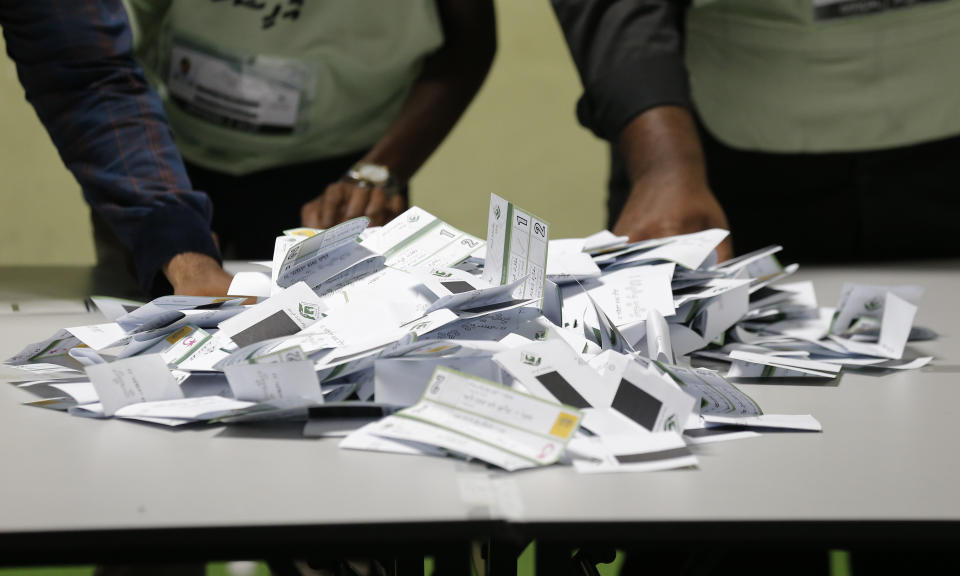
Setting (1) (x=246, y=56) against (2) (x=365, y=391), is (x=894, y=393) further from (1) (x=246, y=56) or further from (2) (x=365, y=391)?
(1) (x=246, y=56)

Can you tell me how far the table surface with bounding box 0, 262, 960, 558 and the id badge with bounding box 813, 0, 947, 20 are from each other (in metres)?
1.09

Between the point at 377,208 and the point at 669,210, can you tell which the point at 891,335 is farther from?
the point at 377,208

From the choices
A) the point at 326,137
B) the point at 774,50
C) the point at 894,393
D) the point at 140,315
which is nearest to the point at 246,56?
the point at 326,137

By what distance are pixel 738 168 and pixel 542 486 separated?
1376mm

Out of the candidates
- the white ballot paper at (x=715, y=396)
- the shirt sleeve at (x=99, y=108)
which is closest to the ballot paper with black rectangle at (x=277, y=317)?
the white ballot paper at (x=715, y=396)

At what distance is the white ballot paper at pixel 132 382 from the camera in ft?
2.15

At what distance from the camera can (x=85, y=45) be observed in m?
1.22

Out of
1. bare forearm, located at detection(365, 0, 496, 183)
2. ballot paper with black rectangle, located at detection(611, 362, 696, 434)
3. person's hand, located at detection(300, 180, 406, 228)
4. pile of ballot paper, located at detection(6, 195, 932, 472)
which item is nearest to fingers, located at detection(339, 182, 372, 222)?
person's hand, located at detection(300, 180, 406, 228)

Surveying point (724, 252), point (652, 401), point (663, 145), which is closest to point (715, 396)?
point (652, 401)

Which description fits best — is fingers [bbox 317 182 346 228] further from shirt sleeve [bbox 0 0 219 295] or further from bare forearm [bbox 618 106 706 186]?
bare forearm [bbox 618 106 706 186]

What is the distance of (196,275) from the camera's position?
1.10 meters

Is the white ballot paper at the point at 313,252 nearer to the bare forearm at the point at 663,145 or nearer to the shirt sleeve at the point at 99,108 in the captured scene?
→ the shirt sleeve at the point at 99,108

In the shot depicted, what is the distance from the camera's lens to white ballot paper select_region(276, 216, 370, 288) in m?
0.83

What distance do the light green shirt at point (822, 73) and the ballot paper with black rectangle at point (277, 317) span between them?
41.9 inches
